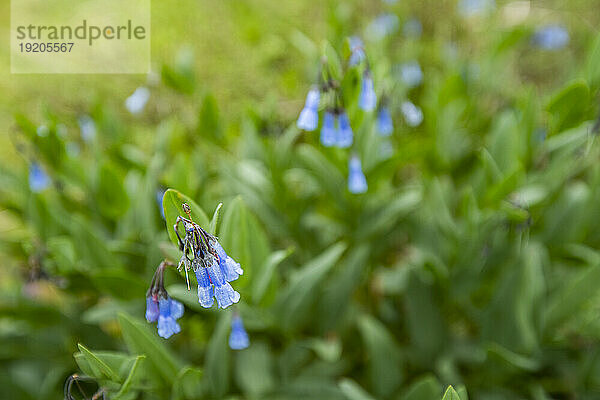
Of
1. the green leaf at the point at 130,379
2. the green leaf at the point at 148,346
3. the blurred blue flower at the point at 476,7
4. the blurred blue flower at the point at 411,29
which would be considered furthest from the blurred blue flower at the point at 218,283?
the blurred blue flower at the point at 476,7

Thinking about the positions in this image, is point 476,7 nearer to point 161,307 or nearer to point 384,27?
point 384,27

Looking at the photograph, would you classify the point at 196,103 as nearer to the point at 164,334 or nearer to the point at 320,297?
the point at 320,297

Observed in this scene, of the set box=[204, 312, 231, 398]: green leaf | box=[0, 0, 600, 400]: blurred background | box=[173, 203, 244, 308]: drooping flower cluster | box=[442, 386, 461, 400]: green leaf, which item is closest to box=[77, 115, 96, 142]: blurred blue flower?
box=[0, 0, 600, 400]: blurred background

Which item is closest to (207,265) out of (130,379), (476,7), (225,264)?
(225,264)

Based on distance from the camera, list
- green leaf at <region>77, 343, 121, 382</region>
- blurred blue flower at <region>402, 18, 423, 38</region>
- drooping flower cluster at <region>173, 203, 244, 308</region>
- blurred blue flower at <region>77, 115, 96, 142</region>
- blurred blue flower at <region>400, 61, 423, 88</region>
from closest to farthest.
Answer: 1. drooping flower cluster at <region>173, 203, 244, 308</region>
2. green leaf at <region>77, 343, 121, 382</region>
3. blurred blue flower at <region>77, 115, 96, 142</region>
4. blurred blue flower at <region>400, 61, 423, 88</region>
5. blurred blue flower at <region>402, 18, 423, 38</region>

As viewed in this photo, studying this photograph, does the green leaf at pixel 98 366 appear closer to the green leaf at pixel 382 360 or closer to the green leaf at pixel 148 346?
the green leaf at pixel 148 346

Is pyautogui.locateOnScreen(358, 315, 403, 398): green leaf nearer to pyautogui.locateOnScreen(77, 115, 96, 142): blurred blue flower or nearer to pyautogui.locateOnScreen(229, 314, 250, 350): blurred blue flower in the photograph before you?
pyautogui.locateOnScreen(229, 314, 250, 350): blurred blue flower
